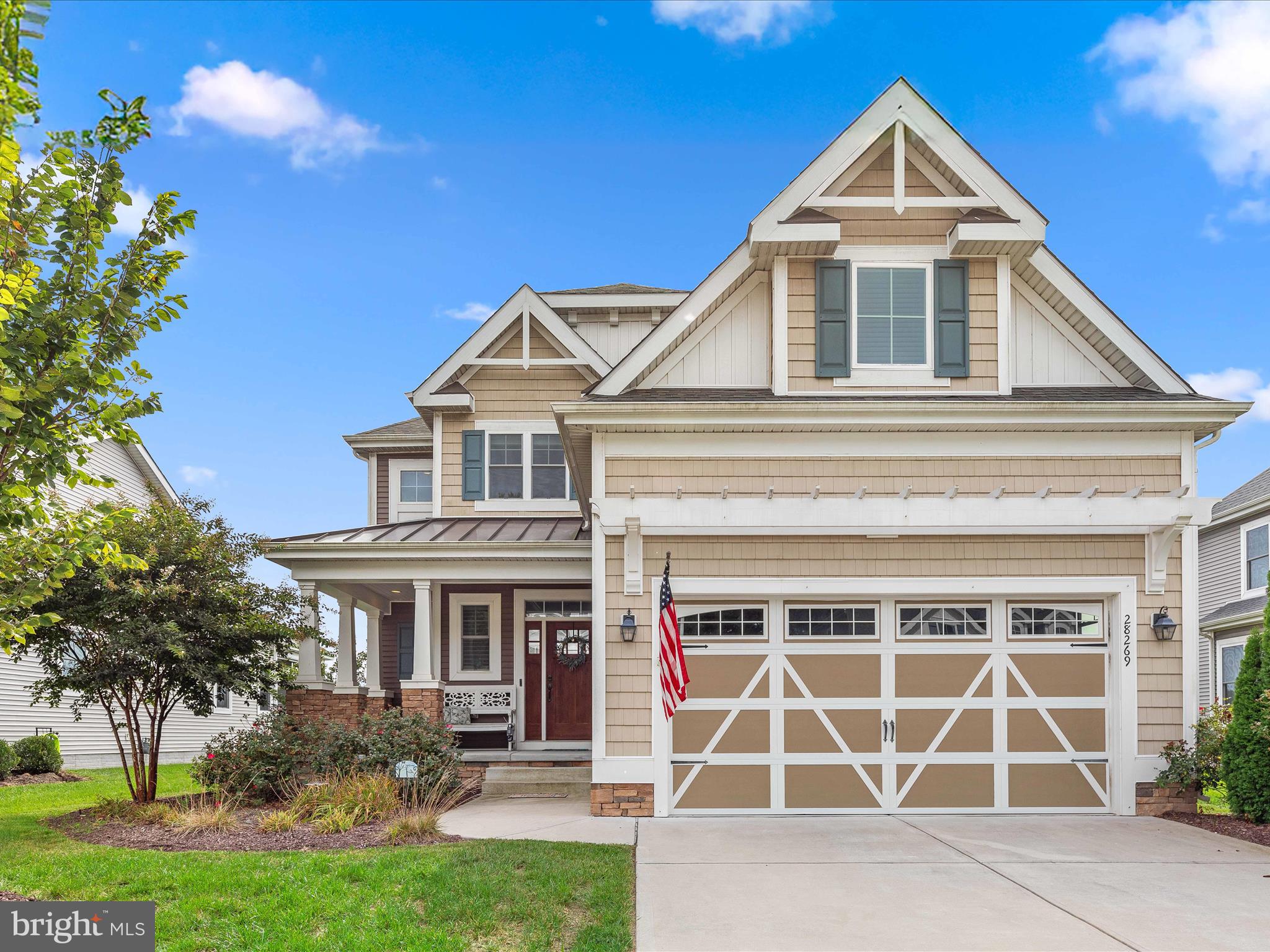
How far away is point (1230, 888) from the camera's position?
7910mm

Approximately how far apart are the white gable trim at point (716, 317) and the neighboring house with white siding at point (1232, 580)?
47.2ft

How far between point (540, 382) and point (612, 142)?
11.3 meters

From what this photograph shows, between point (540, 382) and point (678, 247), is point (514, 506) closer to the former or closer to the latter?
point (540, 382)

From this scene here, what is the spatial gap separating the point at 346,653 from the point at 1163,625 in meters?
11.1

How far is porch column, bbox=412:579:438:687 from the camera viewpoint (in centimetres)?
1459

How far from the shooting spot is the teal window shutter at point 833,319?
1192cm

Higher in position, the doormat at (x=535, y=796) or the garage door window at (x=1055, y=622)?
the garage door window at (x=1055, y=622)

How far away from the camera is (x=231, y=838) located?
9961 millimetres

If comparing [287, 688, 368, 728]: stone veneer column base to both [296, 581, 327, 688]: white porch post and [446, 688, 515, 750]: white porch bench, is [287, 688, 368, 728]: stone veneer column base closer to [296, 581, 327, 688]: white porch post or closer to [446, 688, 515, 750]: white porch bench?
[296, 581, 327, 688]: white porch post

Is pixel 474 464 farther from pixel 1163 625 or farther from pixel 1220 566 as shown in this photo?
pixel 1220 566

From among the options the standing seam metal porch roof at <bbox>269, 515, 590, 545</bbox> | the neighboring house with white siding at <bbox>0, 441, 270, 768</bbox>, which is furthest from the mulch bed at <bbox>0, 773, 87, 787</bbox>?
the standing seam metal porch roof at <bbox>269, 515, 590, 545</bbox>

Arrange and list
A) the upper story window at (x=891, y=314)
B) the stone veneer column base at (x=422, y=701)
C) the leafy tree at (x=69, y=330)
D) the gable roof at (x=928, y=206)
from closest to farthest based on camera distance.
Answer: the leafy tree at (x=69, y=330), the gable roof at (x=928, y=206), the upper story window at (x=891, y=314), the stone veneer column base at (x=422, y=701)

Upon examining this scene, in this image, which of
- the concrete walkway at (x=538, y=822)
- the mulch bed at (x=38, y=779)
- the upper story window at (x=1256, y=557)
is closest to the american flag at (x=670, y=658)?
the concrete walkway at (x=538, y=822)

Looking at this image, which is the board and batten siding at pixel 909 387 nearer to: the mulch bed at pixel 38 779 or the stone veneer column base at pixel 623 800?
the stone veneer column base at pixel 623 800
